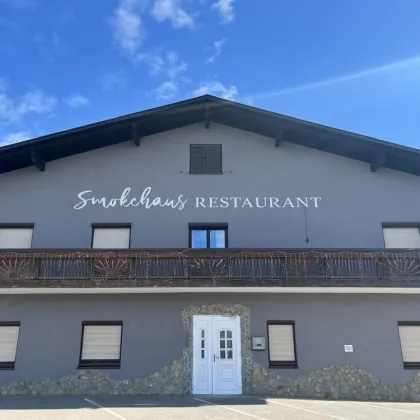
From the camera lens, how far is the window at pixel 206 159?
15.4 m

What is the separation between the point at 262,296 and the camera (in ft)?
44.1

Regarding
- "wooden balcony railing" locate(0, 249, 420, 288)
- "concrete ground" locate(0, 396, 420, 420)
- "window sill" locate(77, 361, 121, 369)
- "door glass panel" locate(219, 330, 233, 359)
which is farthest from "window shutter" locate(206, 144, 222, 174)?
"concrete ground" locate(0, 396, 420, 420)

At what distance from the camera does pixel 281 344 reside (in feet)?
42.9

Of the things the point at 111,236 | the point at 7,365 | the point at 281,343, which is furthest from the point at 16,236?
the point at 281,343

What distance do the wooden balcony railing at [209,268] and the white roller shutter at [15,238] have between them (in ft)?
5.43

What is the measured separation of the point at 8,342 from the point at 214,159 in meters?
8.30

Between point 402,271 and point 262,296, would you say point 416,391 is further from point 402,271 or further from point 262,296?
point 262,296

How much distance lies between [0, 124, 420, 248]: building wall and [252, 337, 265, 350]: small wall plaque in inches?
112

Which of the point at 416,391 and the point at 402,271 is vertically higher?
the point at 402,271

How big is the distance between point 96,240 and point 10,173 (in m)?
3.76

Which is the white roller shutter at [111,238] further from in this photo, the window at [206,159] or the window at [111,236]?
the window at [206,159]

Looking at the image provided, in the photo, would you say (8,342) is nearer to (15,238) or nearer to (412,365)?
(15,238)

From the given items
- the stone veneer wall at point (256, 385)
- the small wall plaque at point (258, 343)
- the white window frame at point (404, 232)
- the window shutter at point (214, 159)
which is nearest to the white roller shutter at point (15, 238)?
the stone veneer wall at point (256, 385)

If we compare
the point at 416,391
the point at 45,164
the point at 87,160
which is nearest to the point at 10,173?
the point at 45,164
